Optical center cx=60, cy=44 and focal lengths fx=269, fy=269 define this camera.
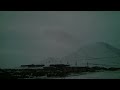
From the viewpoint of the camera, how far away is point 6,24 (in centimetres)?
345

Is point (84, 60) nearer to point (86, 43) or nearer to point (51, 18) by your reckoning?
point (86, 43)

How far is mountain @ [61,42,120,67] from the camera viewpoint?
338 cm

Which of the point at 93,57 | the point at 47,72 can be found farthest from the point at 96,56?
the point at 47,72

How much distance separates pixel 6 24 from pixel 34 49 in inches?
19.0

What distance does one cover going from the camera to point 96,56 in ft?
11.2

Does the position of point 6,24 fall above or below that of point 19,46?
above

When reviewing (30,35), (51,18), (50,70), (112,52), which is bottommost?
(50,70)

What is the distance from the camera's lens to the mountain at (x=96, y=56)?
3.38 metres

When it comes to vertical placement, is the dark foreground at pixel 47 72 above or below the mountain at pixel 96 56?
below

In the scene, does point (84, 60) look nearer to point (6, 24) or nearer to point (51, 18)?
point (51, 18)

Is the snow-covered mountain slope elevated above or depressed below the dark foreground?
above

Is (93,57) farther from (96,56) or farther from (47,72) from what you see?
(47,72)

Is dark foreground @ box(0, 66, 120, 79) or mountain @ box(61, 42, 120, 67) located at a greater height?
mountain @ box(61, 42, 120, 67)
